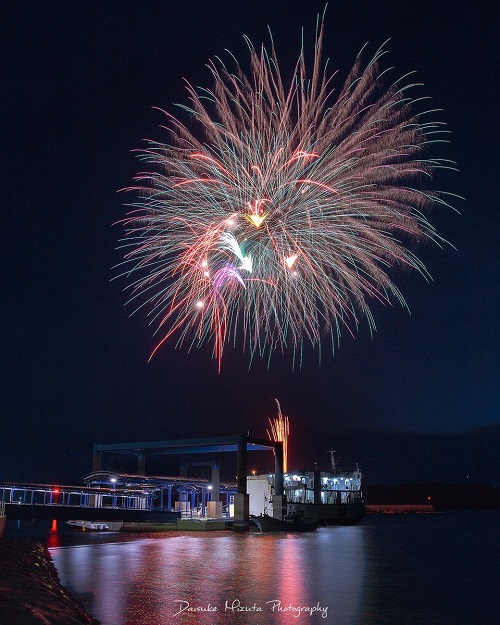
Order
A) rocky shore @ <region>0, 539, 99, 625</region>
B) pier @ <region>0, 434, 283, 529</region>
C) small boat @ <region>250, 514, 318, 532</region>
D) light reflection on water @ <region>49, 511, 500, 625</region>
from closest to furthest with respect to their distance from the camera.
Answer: rocky shore @ <region>0, 539, 99, 625</region>, light reflection on water @ <region>49, 511, 500, 625</region>, pier @ <region>0, 434, 283, 529</region>, small boat @ <region>250, 514, 318, 532</region>

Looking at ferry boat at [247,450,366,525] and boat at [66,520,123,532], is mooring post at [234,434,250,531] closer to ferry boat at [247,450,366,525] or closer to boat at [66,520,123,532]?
boat at [66,520,123,532]

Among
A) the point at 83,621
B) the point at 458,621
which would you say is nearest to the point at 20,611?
the point at 83,621

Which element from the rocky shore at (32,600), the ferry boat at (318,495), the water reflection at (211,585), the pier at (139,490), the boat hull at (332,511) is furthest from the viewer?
the boat hull at (332,511)

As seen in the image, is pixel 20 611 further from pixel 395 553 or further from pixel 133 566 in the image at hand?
pixel 395 553

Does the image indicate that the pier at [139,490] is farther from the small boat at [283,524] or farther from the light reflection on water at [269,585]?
the light reflection on water at [269,585]

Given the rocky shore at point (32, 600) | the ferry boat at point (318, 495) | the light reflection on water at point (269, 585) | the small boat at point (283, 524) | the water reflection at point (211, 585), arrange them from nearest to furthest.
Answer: the rocky shore at point (32, 600), the water reflection at point (211, 585), the light reflection on water at point (269, 585), the small boat at point (283, 524), the ferry boat at point (318, 495)

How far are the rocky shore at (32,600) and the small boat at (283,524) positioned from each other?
37.5 meters

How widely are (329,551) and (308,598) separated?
61.2 ft

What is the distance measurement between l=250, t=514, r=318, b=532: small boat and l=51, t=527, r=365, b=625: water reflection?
899 inches

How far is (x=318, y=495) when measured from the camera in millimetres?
75438

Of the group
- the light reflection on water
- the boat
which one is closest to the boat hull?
the boat

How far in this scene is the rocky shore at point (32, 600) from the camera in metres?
10.6

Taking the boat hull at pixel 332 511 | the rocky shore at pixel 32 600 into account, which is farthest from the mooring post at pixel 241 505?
the rocky shore at pixel 32 600

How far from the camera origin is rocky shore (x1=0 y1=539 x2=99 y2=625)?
10648 mm
